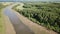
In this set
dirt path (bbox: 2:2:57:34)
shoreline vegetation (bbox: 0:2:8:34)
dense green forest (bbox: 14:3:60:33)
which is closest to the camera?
shoreline vegetation (bbox: 0:2:8:34)

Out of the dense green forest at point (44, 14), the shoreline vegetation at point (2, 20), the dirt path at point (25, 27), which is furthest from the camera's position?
the dense green forest at point (44, 14)

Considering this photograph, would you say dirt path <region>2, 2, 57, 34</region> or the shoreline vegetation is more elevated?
the shoreline vegetation

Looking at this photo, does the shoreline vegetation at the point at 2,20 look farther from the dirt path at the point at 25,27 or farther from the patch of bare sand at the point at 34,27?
the patch of bare sand at the point at 34,27

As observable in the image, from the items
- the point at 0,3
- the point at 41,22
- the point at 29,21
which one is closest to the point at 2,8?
the point at 0,3

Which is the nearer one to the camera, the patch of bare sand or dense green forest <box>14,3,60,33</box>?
the patch of bare sand

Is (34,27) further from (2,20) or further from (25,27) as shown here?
(2,20)

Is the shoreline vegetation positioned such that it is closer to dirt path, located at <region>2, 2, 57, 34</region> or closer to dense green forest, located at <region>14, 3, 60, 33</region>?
dirt path, located at <region>2, 2, 57, 34</region>

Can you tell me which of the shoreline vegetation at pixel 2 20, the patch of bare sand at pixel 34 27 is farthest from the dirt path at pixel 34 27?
the shoreline vegetation at pixel 2 20

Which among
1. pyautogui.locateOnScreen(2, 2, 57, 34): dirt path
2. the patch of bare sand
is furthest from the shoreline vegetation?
the patch of bare sand

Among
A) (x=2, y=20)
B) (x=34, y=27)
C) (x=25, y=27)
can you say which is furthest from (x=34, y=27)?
(x=2, y=20)

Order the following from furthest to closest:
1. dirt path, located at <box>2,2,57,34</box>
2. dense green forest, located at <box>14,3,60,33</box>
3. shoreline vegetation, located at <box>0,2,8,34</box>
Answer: dense green forest, located at <box>14,3,60,33</box>
dirt path, located at <box>2,2,57,34</box>
shoreline vegetation, located at <box>0,2,8,34</box>
